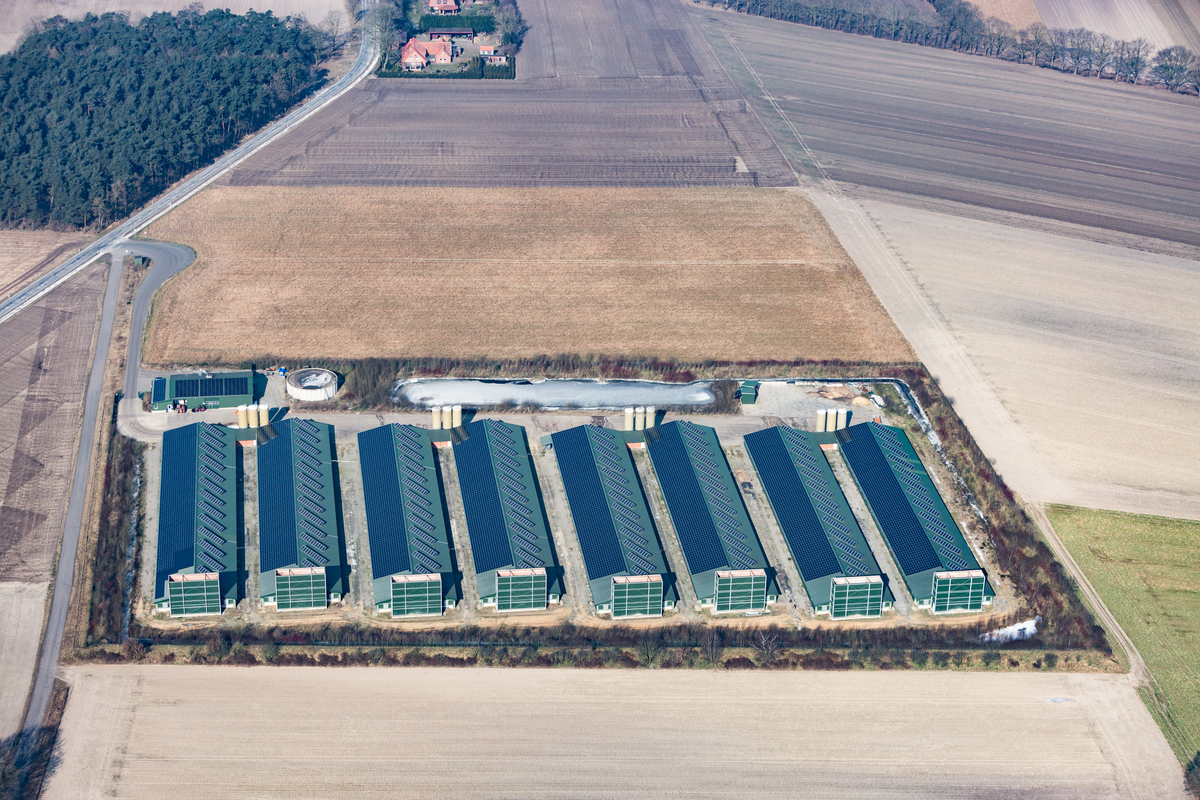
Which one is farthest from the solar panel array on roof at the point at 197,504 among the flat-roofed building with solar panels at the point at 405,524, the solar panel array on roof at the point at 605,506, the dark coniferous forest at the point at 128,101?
the dark coniferous forest at the point at 128,101

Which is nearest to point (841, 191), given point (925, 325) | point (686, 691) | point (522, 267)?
point (925, 325)

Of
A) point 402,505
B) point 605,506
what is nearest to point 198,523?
point 402,505

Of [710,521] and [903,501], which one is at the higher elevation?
[903,501]

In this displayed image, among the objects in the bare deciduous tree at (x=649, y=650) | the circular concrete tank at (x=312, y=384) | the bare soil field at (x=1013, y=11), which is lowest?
the bare deciduous tree at (x=649, y=650)

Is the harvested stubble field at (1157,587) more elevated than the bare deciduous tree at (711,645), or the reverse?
the harvested stubble field at (1157,587)

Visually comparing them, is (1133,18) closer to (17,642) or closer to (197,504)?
(197,504)

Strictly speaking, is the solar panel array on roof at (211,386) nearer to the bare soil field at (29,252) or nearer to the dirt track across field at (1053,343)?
the bare soil field at (29,252)
